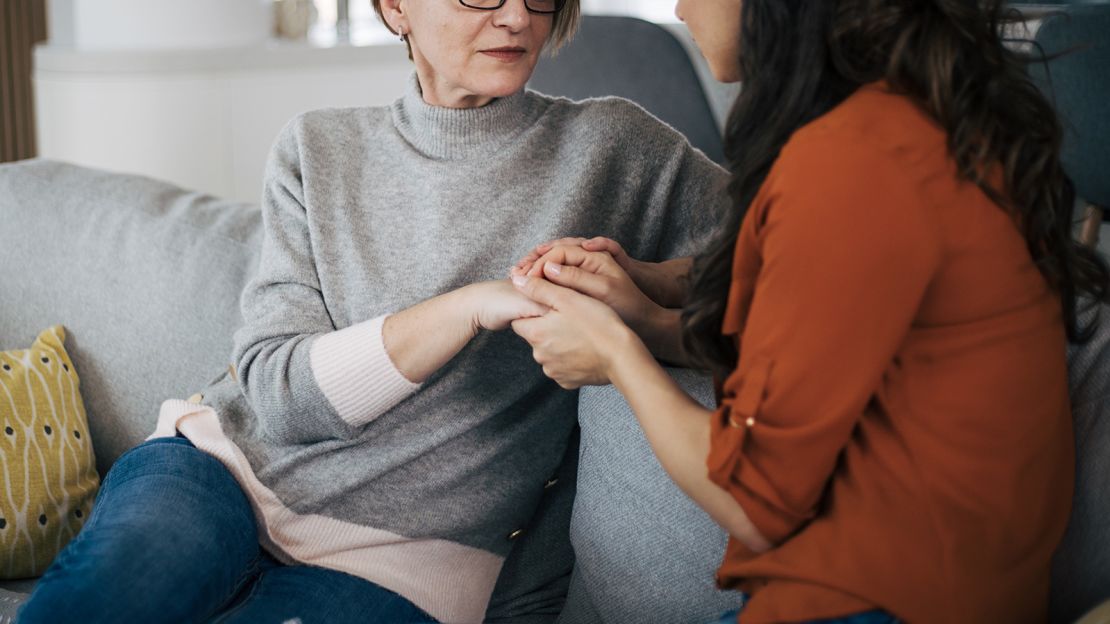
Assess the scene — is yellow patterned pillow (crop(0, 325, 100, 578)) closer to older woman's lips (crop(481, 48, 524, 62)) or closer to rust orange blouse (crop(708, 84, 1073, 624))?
older woman's lips (crop(481, 48, 524, 62))

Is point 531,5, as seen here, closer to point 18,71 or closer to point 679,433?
point 679,433

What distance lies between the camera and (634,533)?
1394 mm

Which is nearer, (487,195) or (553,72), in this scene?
(487,195)

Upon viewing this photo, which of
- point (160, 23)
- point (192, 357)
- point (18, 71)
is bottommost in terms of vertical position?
point (192, 357)

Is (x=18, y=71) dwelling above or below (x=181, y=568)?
above

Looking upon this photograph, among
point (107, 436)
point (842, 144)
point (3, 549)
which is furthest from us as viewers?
point (107, 436)

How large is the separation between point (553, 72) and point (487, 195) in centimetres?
104

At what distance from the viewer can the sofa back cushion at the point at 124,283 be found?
1.77 metres

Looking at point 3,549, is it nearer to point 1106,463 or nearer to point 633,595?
point 633,595

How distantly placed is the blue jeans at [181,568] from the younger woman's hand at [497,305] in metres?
0.38

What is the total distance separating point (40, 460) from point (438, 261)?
71cm

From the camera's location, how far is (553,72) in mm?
2426

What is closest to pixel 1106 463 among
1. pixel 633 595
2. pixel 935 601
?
pixel 935 601

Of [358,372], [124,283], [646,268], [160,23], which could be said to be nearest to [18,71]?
[160,23]
